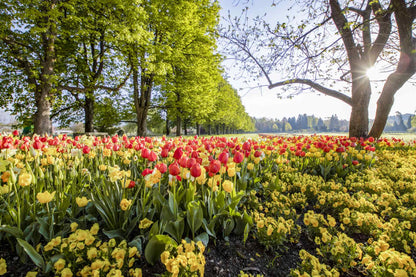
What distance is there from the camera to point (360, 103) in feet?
26.0

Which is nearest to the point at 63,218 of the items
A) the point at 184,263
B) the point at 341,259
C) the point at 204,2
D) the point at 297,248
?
the point at 184,263

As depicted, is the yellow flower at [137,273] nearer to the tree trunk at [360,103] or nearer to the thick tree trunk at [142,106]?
the tree trunk at [360,103]

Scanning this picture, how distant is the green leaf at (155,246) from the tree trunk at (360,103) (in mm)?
9162

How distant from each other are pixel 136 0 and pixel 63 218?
32.0 ft

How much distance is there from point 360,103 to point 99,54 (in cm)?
1406

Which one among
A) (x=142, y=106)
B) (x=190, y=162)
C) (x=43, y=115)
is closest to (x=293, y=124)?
(x=142, y=106)

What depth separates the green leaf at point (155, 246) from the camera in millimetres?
1387

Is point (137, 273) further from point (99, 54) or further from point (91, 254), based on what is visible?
→ point (99, 54)

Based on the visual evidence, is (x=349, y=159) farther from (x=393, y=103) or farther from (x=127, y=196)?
(x=393, y=103)

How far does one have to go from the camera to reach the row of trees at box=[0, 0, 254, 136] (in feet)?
30.1

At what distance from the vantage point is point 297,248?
192 centimetres

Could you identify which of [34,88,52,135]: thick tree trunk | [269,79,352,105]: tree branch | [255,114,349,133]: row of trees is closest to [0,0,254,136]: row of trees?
[34,88,52,135]: thick tree trunk

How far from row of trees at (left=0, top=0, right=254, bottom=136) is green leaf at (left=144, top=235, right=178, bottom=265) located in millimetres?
7986

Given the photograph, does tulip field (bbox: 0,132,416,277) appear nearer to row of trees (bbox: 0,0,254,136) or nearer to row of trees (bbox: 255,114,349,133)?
row of trees (bbox: 0,0,254,136)
